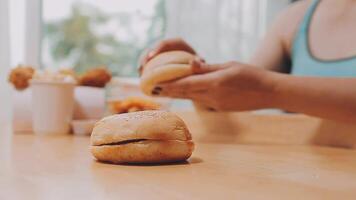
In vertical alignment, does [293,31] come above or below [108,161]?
above

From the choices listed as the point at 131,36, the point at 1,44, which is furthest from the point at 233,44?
the point at 1,44

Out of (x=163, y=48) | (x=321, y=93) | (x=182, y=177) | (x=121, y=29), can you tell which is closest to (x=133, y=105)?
(x=163, y=48)

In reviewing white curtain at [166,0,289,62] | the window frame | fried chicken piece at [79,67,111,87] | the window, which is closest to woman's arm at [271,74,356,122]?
fried chicken piece at [79,67,111,87]

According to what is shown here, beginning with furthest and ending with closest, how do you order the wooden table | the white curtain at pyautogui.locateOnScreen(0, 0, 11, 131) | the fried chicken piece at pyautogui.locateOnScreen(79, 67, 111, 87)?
the white curtain at pyautogui.locateOnScreen(0, 0, 11, 131) → the fried chicken piece at pyautogui.locateOnScreen(79, 67, 111, 87) → the wooden table

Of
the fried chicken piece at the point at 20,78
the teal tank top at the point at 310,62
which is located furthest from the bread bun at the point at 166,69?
the teal tank top at the point at 310,62

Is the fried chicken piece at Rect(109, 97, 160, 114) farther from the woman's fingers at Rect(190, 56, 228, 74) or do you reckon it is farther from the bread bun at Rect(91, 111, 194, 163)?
the bread bun at Rect(91, 111, 194, 163)

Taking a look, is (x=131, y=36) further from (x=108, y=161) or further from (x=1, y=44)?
(x=108, y=161)

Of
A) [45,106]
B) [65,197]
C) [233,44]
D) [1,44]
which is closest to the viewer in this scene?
[65,197]
